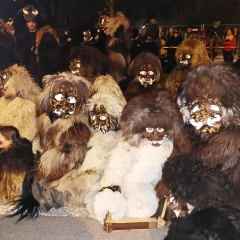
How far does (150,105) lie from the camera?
1.88 metres

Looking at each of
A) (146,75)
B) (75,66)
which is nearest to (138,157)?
(146,75)

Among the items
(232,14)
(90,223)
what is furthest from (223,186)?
(232,14)

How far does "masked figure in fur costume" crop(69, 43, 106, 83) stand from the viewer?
2.95 metres

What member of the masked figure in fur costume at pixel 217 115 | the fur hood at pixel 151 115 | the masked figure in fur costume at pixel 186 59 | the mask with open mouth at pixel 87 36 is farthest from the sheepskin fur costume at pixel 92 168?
the mask with open mouth at pixel 87 36

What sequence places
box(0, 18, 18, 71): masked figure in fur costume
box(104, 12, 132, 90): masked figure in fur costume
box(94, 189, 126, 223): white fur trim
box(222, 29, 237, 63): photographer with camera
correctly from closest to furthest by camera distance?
1. box(94, 189, 126, 223): white fur trim
2. box(0, 18, 18, 71): masked figure in fur costume
3. box(104, 12, 132, 90): masked figure in fur costume
4. box(222, 29, 237, 63): photographer with camera

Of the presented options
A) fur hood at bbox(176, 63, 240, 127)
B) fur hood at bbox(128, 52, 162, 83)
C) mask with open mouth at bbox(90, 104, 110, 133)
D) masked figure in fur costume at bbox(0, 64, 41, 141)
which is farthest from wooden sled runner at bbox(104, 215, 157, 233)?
fur hood at bbox(128, 52, 162, 83)

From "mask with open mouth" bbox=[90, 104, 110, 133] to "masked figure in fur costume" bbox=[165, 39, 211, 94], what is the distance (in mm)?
1081

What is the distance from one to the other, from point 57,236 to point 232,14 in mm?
5902

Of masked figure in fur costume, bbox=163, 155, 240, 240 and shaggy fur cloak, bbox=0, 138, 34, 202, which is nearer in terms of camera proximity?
masked figure in fur costume, bbox=163, 155, 240, 240

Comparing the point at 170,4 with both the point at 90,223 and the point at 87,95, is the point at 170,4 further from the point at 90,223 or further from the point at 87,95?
the point at 90,223

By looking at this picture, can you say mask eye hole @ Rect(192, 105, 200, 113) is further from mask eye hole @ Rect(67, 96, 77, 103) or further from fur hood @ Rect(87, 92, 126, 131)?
mask eye hole @ Rect(67, 96, 77, 103)

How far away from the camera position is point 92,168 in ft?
6.92

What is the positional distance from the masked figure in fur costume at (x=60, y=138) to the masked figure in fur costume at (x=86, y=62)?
75 centimetres

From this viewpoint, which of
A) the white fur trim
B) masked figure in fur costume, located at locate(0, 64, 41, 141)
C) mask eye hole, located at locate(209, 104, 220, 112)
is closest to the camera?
mask eye hole, located at locate(209, 104, 220, 112)
